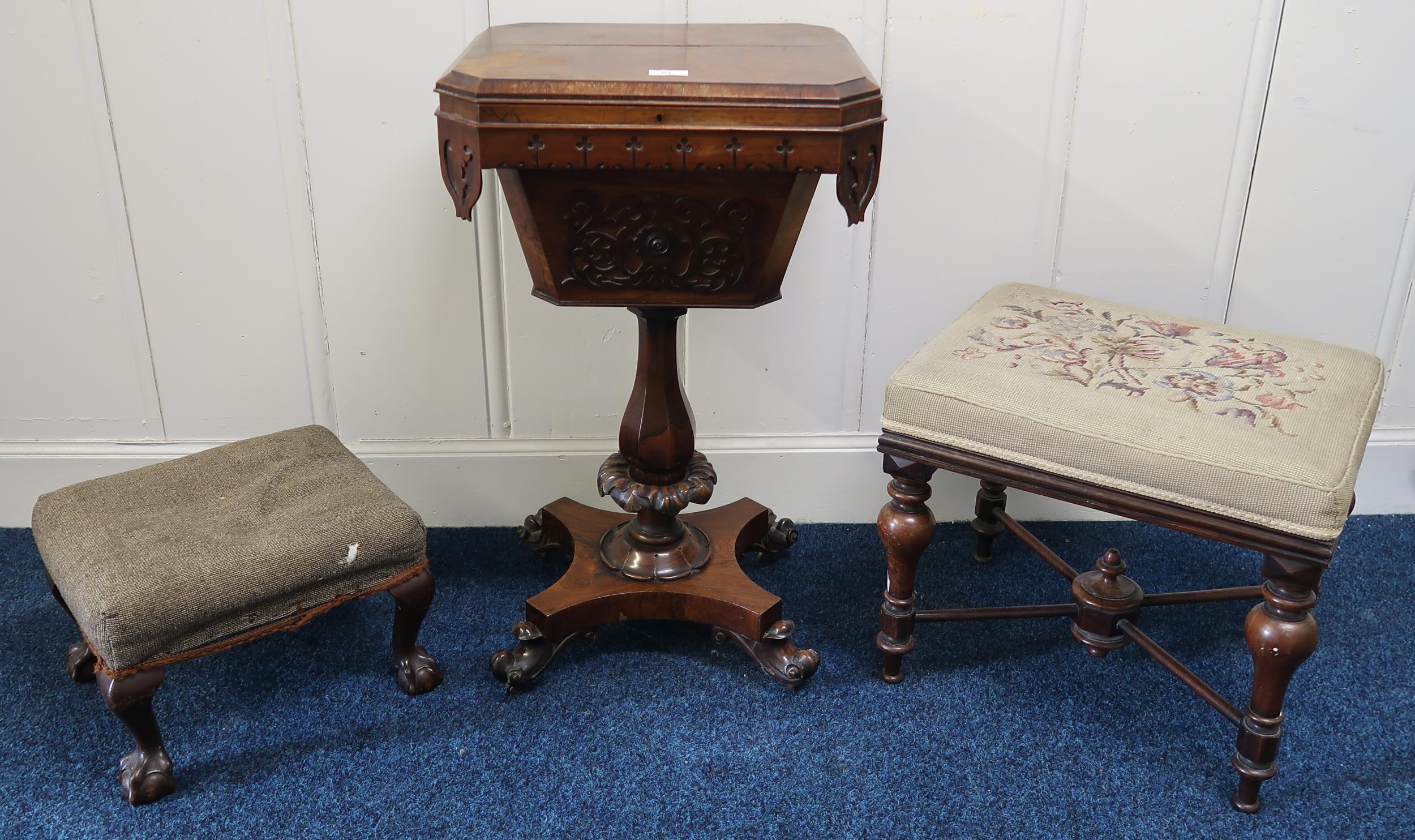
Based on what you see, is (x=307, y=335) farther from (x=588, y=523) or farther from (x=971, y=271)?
(x=971, y=271)

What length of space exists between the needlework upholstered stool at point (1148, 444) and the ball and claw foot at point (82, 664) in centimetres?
136

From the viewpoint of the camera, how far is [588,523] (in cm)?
215

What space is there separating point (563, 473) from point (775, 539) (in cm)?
48

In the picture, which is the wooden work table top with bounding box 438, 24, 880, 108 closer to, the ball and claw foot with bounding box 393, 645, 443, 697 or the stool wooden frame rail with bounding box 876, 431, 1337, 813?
the stool wooden frame rail with bounding box 876, 431, 1337, 813

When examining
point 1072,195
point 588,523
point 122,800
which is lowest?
point 122,800

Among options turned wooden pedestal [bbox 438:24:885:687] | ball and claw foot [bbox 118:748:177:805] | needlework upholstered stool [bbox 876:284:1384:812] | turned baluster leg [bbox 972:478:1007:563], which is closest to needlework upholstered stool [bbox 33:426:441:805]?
ball and claw foot [bbox 118:748:177:805]

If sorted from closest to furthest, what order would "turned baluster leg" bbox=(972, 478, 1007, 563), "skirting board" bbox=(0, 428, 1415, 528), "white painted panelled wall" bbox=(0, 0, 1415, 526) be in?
"white painted panelled wall" bbox=(0, 0, 1415, 526), "turned baluster leg" bbox=(972, 478, 1007, 563), "skirting board" bbox=(0, 428, 1415, 528)

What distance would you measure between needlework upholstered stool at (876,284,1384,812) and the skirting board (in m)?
Result: 0.52

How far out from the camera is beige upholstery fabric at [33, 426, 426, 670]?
1555mm

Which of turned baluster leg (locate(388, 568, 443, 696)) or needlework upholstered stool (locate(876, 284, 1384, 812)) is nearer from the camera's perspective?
needlework upholstered stool (locate(876, 284, 1384, 812))

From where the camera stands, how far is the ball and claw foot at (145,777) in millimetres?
1619

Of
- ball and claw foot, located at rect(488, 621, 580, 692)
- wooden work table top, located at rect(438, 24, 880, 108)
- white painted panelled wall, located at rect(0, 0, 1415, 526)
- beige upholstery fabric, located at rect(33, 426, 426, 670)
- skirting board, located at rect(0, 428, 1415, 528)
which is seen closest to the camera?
wooden work table top, located at rect(438, 24, 880, 108)

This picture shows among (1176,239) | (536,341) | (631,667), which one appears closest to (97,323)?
(536,341)

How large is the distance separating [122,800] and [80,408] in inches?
38.7
